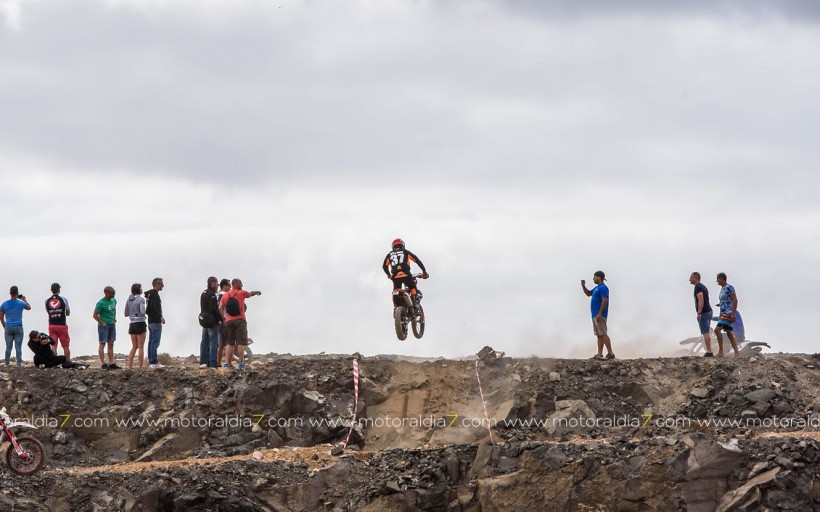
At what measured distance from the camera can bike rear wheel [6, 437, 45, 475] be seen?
2444 centimetres

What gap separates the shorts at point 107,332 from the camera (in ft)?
95.2

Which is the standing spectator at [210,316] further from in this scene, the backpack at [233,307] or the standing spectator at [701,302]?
the standing spectator at [701,302]

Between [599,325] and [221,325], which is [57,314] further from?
[599,325]

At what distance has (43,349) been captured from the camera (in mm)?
28281

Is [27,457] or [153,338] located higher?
[153,338]

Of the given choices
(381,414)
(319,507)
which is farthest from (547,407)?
(319,507)

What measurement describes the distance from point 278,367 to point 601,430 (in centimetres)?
692

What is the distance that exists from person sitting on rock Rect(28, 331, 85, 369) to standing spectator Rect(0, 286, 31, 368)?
979 mm

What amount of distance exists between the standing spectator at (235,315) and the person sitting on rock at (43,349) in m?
3.44

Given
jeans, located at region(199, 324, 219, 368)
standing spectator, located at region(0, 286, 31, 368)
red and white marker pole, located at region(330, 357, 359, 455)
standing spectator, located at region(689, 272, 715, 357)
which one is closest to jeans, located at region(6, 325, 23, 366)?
standing spectator, located at region(0, 286, 31, 368)

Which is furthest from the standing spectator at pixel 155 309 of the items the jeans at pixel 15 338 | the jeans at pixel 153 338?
the jeans at pixel 15 338

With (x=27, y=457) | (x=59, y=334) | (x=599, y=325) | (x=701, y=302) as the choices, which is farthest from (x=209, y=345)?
(x=701, y=302)

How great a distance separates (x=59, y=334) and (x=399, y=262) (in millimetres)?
7345

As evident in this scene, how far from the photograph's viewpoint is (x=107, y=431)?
27891 mm
